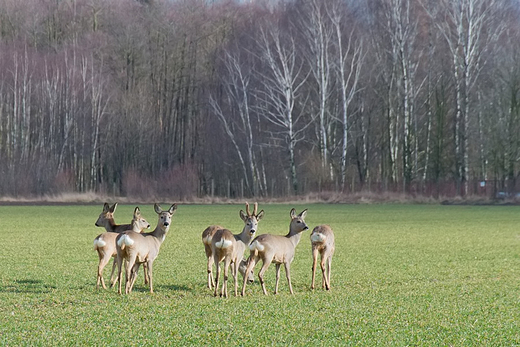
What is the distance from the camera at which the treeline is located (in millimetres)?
51531

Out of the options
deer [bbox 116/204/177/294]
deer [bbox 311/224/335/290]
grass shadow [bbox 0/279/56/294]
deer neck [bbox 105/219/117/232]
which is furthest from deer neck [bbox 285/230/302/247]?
A: grass shadow [bbox 0/279/56/294]

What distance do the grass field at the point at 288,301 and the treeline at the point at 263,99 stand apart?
99.8ft

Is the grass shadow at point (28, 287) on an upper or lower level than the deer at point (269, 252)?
lower

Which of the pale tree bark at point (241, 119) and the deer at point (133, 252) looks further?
the pale tree bark at point (241, 119)

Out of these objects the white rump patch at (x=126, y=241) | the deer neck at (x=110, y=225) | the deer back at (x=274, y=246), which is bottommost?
the deer back at (x=274, y=246)

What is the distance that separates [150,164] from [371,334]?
57253mm

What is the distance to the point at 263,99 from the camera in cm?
5528

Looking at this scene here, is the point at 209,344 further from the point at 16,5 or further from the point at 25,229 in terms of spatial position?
the point at 16,5

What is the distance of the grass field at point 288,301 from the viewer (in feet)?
29.2

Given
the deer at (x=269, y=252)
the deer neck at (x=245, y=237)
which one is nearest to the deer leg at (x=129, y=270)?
the deer at (x=269, y=252)

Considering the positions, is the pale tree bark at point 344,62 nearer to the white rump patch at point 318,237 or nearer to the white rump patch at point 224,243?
the white rump patch at point 318,237

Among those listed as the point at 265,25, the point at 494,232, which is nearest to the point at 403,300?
the point at 494,232

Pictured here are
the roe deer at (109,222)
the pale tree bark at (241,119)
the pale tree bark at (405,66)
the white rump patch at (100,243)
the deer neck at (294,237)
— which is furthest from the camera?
the pale tree bark at (241,119)

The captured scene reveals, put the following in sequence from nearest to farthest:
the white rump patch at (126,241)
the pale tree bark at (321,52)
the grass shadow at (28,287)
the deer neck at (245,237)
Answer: the white rump patch at (126,241), the grass shadow at (28,287), the deer neck at (245,237), the pale tree bark at (321,52)
